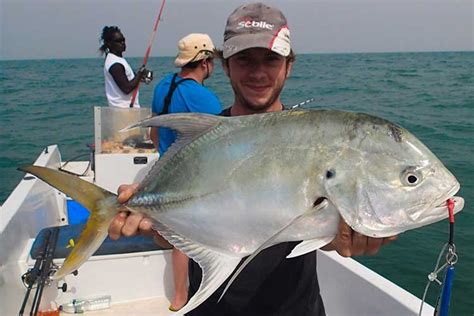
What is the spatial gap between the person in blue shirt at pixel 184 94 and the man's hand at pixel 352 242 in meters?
1.83

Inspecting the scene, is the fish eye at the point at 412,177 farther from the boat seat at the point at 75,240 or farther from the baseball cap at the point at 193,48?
the boat seat at the point at 75,240

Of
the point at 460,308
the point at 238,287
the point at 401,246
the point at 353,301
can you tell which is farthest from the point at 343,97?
the point at 238,287

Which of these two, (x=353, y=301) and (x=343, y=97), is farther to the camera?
(x=343, y=97)

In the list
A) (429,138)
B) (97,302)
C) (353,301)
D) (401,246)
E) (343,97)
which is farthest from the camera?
(343,97)

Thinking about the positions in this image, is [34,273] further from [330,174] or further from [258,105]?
[330,174]

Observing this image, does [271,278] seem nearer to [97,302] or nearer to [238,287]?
[238,287]

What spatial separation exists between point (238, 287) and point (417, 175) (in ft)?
2.74

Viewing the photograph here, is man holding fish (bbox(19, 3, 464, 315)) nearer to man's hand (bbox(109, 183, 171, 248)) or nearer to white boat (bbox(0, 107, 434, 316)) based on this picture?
man's hand (bbox(109, 183, 171, 248))

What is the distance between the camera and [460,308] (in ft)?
15.1

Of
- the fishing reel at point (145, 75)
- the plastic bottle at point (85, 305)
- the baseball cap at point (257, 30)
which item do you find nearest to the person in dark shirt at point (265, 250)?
the baseball cap at point (257, 30)

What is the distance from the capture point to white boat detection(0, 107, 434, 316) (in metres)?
2.72

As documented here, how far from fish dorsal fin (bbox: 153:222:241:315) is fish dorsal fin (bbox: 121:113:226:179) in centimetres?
31

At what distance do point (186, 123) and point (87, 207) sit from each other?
0.48 m

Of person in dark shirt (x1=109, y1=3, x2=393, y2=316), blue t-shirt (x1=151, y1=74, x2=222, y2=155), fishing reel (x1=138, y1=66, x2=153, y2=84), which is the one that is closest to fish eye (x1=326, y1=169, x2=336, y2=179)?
person in dark shirt (x1=109, y1=3, x2=393, y2=316)
